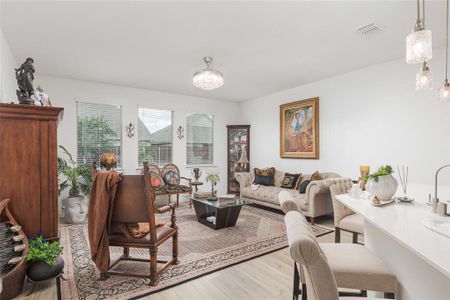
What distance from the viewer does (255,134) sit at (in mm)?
6754

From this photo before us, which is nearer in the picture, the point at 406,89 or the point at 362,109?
the point at 406,89

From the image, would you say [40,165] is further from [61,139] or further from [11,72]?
[61,139]

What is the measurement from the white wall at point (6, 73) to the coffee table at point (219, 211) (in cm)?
293

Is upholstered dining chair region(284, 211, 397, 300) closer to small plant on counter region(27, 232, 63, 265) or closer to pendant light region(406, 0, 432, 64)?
pendant light region(406, 0, 432, 64)

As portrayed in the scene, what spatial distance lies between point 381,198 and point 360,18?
1.98 metres

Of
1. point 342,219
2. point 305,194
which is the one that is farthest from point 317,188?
point 342,219

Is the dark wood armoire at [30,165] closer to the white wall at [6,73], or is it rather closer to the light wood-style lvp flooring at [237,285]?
the light wood-style lvp flooring at [237,285]

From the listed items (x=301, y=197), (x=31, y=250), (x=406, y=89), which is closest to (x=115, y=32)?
(x=31, y=250)

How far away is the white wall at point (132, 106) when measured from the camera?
188 inches

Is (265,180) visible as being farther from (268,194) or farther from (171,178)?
(171,178)

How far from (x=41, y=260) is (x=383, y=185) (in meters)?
2.86

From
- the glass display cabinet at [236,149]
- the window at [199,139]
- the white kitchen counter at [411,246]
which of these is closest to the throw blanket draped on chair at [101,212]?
the white kitchen counter at [411,246]

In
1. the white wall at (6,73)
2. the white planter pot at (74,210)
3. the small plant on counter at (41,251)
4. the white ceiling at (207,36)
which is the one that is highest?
the white ceiling at (207,36)

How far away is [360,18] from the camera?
2621mm
